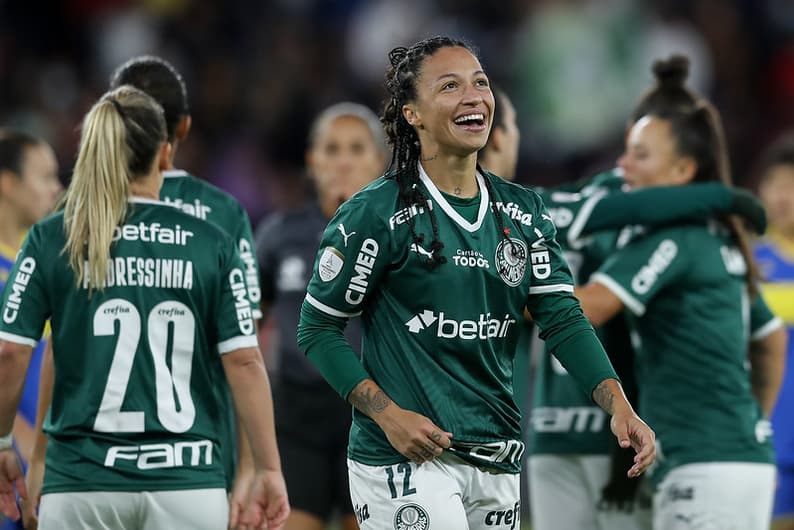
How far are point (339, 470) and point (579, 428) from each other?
49.8 inches

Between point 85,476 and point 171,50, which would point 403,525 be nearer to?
point 85,476

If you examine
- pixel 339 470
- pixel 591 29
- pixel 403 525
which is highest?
pixel 591 29

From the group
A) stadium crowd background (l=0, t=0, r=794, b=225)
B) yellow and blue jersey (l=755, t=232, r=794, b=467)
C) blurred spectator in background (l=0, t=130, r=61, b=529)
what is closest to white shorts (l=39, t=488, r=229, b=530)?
blurred spectator in background (l=0, t=130, r=61, b=529)

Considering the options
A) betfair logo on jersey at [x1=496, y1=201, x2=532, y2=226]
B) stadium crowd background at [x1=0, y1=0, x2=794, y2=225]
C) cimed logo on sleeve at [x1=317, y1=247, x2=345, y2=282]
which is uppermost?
stadium crowd background at [x1=0, y1=0, x2=794, y2=225]

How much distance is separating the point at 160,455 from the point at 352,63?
1042 cm

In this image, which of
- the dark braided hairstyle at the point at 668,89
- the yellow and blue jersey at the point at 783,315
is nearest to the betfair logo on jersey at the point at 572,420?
the dark braided hairstyle at the point at 668,89

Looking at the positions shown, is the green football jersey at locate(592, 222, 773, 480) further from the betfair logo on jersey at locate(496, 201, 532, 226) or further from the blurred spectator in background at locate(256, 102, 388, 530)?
the blurred spectator in background at locate(256, 102, 388, 530)

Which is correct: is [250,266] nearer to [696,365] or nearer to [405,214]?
[405,214]

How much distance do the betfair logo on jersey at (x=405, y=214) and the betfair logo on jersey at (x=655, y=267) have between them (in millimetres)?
1711

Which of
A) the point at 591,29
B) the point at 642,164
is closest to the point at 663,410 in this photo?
the point at 642,164

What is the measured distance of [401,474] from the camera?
159 inches

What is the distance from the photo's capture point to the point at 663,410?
5.68m

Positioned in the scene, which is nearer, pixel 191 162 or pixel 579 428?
pixel 579 428

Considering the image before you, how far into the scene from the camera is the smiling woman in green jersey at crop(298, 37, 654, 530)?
13.3 feet
